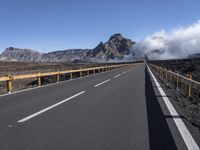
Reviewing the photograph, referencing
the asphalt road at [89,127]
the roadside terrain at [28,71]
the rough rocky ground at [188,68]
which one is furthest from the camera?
the rough rocky ground at [188,68]

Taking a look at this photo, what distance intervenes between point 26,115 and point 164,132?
4.10 meters

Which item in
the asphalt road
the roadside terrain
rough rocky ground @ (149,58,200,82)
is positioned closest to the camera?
the asphalt road

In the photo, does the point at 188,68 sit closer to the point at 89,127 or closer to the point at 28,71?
the point at 28,71

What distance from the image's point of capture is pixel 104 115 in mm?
9820

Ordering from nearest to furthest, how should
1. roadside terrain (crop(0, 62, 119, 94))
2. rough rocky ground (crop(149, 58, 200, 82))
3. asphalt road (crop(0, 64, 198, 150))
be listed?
asphalt road (crop(0, 64, 198, 150))
roadside terrain (crop(0, 62, 119, 94))
rough rocky ground (crop(149, 58, 200, 82))

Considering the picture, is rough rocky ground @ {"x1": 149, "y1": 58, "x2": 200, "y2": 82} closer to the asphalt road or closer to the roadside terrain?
the roadside terrain

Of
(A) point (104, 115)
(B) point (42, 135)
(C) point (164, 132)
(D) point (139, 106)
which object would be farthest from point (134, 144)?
(D) point (139, 106)

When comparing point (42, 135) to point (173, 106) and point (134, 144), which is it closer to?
point (134, 144)

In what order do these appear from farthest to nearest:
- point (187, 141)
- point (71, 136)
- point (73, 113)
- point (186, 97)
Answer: point (186, 97) → point (73, 113) → point (71, 136) → point (187, 141)

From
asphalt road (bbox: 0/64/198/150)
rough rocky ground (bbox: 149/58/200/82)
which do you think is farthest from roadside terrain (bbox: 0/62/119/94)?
asphalt road (bbox: 0/64/198/150)

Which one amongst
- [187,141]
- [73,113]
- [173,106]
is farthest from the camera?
[173,106]

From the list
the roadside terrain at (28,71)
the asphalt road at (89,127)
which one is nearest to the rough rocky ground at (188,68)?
the roadside terrain at (28,71)

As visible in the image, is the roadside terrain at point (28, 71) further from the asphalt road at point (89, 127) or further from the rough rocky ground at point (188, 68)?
the asphalt road at point (89, 127)

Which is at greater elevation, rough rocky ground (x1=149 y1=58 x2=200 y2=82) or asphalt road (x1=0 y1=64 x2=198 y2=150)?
asphalt road (x1=0 y1=64 x2=198 y2=150)
